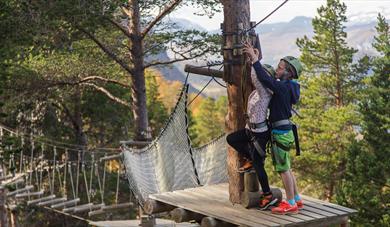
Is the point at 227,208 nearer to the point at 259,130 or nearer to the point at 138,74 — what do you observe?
the point at 259,130

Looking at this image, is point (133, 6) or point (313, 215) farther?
point (133, 6)

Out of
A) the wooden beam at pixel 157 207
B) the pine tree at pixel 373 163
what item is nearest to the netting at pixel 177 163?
the wooden beam at pixel 157 207

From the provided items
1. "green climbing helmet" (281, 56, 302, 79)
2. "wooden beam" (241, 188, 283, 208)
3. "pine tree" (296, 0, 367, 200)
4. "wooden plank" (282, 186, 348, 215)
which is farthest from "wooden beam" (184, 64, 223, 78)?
"pine tree" (296, 0, 367, 200)

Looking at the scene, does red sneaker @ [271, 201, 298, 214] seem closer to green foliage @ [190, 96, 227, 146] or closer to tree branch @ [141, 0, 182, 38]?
tree branch @ [141, 0, 182, 38]

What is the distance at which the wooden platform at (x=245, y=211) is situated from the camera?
3760 mm

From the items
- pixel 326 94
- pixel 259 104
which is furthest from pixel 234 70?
pixel 326 94

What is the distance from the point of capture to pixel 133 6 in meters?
10.1

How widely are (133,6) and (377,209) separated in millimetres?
6785

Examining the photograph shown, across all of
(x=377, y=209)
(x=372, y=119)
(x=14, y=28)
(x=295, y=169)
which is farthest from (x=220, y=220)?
(x=295, y=169)

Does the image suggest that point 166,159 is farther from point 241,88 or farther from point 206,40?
point 206,40

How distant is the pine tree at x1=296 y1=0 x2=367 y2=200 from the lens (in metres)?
17.0

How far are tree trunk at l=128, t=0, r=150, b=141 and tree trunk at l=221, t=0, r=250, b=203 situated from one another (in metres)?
6.12

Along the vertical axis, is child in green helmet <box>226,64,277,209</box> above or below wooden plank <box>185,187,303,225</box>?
above

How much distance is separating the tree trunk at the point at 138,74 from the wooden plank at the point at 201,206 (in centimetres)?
592
